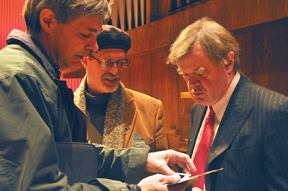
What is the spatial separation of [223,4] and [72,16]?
2.31 metres

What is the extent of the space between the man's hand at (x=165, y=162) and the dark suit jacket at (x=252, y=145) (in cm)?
15

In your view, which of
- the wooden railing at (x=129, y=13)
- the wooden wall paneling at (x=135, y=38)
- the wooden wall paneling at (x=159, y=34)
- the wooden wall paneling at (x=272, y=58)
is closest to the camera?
the wooden wall paneling at (x=272, y=58)

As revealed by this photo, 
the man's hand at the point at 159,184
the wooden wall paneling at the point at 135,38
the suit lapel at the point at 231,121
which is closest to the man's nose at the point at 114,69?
the suit lapel at the point at 231,121

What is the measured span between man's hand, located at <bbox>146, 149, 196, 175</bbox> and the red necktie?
0.71 feet

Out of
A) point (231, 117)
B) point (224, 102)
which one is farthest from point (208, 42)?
point (231, 117)

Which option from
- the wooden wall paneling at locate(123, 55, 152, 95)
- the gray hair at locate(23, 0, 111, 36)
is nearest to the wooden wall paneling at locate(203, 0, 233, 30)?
the wooden wall paneling at locate(123, 55, 152, 95)

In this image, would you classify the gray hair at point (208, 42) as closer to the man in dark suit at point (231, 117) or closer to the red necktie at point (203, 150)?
the man in dark suit at point (231, 117)

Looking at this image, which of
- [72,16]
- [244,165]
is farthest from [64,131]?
[244,165]

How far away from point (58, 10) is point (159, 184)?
92 centimetres

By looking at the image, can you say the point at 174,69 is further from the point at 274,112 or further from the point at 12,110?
the point at 12,110

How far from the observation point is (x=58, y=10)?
1.30m

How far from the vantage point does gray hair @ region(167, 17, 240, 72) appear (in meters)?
1.97

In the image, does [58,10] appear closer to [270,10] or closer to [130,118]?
[130,118]

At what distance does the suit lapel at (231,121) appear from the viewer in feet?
5.89
